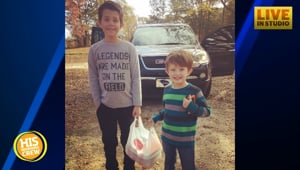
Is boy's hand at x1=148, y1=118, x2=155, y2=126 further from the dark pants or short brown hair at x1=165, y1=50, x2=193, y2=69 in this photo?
short brown hair at x1=165, y1=50, x2=193, y2=69

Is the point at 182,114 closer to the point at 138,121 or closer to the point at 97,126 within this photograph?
the point at 138,121

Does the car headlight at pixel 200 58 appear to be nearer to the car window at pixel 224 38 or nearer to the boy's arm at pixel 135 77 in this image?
the car window at pixel 224 38

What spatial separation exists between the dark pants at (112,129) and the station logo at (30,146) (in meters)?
0.61

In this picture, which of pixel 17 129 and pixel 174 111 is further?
pixel 17 129

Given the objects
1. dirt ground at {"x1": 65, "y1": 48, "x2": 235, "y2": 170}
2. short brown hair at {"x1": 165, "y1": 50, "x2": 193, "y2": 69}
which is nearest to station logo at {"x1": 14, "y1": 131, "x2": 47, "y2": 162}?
dirt ground at {"x1": 65, "y1": 48, "x2": 235, "y2": 170}

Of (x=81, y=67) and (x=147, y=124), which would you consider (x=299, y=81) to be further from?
(x=81, y=67)

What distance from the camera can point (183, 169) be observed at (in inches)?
100

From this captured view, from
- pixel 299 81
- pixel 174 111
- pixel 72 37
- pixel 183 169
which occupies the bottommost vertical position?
pixel 183 169

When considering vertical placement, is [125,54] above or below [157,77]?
above

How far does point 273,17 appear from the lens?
2621 millimetres

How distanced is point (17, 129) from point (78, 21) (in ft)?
3.83

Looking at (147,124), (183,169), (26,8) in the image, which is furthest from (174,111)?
(26,8)

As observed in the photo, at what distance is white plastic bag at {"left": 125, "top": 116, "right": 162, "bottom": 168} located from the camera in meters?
2.53
